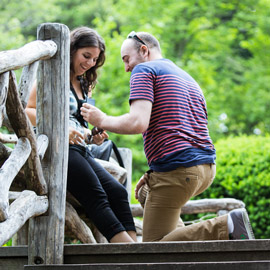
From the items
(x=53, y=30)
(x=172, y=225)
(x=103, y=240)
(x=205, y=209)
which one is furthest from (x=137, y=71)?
(x=205, y=209)

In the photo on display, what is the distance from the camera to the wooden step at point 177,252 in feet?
8.94

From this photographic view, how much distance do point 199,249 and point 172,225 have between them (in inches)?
23.3

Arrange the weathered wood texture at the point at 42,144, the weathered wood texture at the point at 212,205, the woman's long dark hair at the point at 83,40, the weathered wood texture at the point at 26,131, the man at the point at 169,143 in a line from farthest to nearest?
the weathered wood texture at the point at 212,205, the woman's long dark hair at the point at 83,40, the man at the point at 169,143, the weathered wood texture at the point at 42,144, the weathered wood texture at the point at 26,131

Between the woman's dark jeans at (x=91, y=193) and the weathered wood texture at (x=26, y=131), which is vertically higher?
the weathered wood texture at (x=26, y=131)

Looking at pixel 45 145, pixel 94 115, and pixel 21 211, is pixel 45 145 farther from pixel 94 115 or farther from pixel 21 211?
pixel 21 211

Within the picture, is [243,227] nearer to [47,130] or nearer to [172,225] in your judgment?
[172,225]

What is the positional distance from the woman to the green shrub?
3.56 m

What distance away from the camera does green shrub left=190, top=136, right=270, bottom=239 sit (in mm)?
7102

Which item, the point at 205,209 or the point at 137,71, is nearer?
the point at 137,71

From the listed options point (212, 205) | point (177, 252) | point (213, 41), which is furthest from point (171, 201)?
point (213, 41)

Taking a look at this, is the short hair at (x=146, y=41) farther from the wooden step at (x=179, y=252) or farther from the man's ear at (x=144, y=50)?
the wooden step at (x=179, y=252)

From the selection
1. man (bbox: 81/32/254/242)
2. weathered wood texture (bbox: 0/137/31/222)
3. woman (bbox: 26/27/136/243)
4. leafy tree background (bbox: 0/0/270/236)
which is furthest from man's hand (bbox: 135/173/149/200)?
leafy tree background (bbox: 0/0/270/236)

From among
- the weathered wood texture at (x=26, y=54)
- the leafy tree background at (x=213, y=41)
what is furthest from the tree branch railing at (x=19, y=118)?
the leafy tree background at (x=213, y=41)

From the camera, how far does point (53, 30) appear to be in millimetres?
3301
